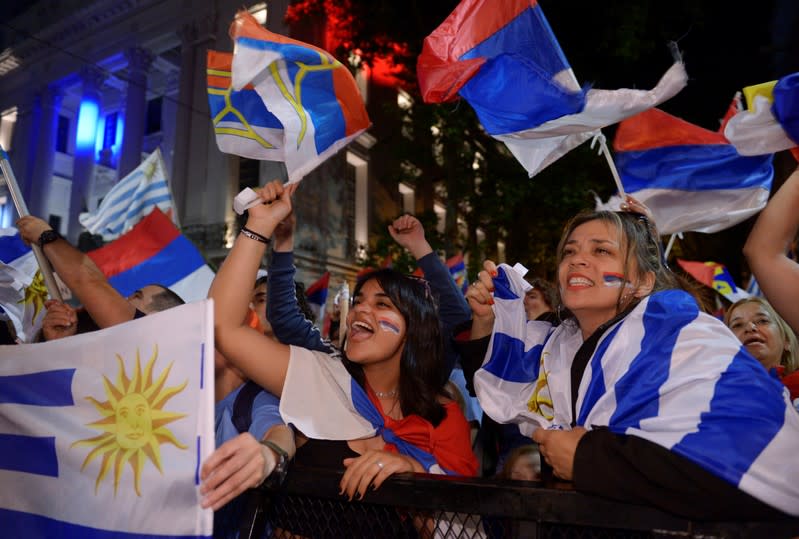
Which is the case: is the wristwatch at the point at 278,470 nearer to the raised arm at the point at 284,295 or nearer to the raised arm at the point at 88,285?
the raised arm at the point at 284,295

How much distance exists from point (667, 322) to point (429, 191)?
2148 cm

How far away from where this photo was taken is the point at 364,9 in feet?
44.9

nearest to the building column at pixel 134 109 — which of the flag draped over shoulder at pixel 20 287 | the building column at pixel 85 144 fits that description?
the building column at pixel 85 144

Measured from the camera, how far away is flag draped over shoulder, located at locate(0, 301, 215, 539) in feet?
5.02

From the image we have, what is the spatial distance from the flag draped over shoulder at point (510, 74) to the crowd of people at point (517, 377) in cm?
74

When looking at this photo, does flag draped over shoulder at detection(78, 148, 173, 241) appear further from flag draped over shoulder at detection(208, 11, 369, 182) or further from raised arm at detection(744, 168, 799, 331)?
raised arm at detection(744, 168, 799, 331)

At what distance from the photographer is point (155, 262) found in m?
5.11

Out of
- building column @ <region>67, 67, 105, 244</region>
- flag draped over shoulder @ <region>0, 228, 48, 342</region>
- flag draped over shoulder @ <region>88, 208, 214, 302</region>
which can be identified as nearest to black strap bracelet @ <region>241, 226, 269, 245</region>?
flag draped over shoulder @ <region>0, 228, 48, 342</region>

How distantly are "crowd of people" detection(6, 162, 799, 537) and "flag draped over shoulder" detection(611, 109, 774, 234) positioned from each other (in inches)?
57.3

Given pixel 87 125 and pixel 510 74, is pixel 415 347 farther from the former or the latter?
pixel 87 125

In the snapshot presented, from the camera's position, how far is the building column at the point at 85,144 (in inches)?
936

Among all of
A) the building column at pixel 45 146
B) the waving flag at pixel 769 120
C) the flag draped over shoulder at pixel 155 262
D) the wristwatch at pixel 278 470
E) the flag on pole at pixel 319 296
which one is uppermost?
the building column at pixel 45 146

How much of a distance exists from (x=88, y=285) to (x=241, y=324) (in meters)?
1.05

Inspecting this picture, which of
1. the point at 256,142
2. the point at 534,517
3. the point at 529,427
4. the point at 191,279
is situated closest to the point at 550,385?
the point at 529,427
